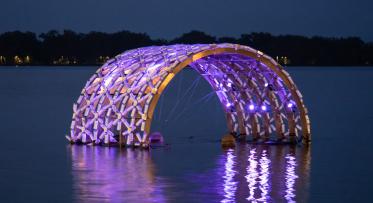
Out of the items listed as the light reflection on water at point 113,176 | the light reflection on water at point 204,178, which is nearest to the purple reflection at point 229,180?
the light reflection on water at point 204,178

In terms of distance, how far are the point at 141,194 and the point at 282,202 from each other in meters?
3.25

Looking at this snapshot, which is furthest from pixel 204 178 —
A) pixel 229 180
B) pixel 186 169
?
pixel 186 169

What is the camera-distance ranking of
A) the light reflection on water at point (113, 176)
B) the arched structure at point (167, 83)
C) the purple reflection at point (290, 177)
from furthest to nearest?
the arched structure at point (167, 83)
the purple reflection at point (290, 177)
the light reflection on water at point (113, 176)

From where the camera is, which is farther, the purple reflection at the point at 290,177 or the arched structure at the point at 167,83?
the arched structure at the point at 167,83

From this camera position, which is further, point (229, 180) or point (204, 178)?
point (204, 178)

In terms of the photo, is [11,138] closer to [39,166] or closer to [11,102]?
[39,166]

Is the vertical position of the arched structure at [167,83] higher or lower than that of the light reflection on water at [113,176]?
higher

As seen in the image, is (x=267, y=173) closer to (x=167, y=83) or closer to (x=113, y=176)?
(x=113, y=176)

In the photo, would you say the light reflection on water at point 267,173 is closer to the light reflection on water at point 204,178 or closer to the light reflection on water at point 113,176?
the light reflection on water at point 204,178

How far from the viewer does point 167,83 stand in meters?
28.8

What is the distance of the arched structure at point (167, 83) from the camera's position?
2864 centimetres

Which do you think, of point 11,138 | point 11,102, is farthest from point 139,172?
point 11,102

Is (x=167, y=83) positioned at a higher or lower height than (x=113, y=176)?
higher

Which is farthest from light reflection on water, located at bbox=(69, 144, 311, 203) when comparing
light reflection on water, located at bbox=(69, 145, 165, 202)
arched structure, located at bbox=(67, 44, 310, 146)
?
arched structure, located at bbox=(67, 44, 310, 146)
